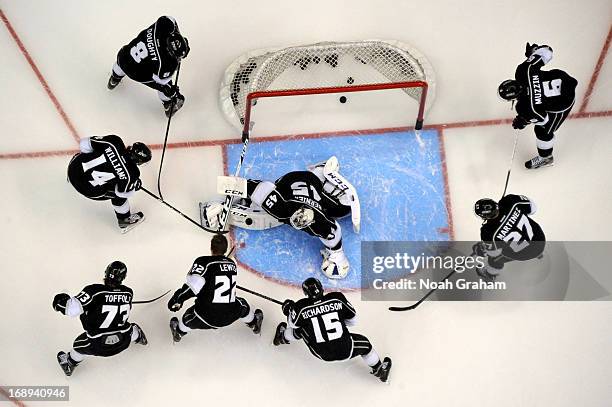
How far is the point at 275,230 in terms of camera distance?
17.5 feet

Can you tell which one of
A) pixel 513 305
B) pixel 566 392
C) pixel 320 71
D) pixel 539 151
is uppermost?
pixel 320 71

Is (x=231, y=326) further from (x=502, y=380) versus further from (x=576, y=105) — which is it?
(x=576, y=105)

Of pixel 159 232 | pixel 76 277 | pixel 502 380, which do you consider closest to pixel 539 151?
pixel 502 380

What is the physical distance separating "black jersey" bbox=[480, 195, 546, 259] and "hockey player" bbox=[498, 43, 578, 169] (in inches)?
24.3

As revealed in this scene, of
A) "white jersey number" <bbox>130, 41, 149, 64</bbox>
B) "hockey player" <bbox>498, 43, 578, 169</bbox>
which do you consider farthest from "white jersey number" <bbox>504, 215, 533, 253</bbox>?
"white jersey number" <bbox>130, 41, 149, 64</bbox>

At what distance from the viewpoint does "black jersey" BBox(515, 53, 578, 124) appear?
511 centimetres

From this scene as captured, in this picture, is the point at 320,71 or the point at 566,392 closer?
the point at 566,392

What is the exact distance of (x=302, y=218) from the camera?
477 centimetres

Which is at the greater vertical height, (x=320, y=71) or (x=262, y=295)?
(x=320, y=71)

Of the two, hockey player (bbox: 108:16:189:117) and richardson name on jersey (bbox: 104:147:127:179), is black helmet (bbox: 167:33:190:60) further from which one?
richardson name on jersey (bbox: 104:147:127:179)

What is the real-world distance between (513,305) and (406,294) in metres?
0.64

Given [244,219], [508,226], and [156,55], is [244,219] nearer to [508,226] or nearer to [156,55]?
[156,55]

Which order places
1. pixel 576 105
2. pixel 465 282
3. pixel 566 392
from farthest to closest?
pixel 576 105 → pixel 465 282 → pixel 566 392

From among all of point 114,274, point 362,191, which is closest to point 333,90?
point 362,191
